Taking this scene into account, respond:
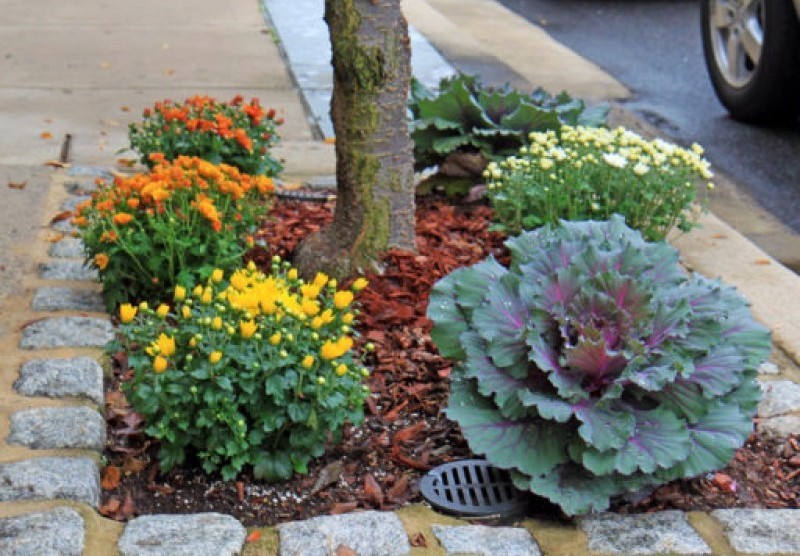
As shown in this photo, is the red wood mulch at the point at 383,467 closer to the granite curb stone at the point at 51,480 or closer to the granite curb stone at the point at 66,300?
the granite curb stone at the point at 51,480

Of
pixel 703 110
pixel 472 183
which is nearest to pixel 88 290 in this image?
pixel 472 183

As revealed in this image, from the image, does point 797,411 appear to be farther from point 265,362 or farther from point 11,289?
point 11,289

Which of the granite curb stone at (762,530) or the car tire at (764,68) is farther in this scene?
the car tire at (764,68)

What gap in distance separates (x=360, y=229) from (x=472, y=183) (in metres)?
1.13

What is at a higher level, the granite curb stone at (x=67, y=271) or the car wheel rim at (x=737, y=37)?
the car wheel rim at (x=737, y=37)

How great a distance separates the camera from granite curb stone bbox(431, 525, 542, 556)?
2912 mm

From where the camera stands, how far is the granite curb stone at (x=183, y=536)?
282 centimetres

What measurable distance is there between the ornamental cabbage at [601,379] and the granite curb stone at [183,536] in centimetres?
68

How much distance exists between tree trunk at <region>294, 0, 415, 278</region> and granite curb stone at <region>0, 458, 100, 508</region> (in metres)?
1.48

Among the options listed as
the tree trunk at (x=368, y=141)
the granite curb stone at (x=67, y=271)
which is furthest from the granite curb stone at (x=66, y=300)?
the tree trunk at (x=368, y=141)

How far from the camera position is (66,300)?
433 centimetres

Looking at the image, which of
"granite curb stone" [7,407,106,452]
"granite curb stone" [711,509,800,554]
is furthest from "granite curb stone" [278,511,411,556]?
"granite curb stone" [711,509,800,554]

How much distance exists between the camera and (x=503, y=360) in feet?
10.6

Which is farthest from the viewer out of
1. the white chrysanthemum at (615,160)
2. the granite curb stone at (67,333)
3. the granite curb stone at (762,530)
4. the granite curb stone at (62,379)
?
the white chrysanthemum at (615,160)
